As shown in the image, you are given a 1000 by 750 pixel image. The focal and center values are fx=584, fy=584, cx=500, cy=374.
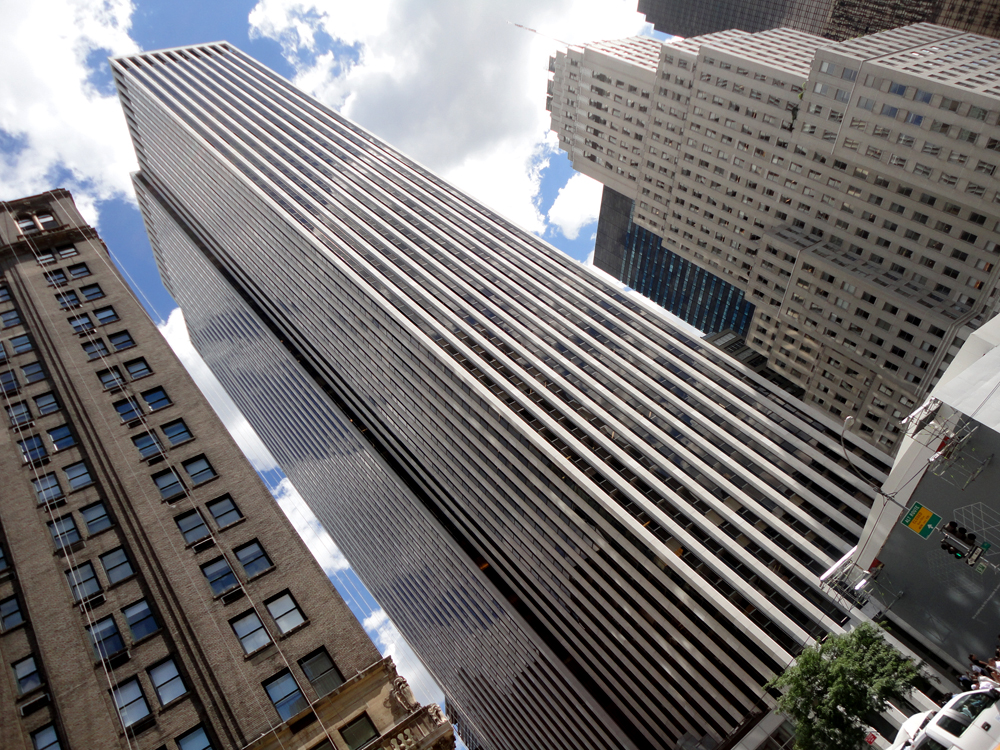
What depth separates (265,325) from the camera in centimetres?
15500

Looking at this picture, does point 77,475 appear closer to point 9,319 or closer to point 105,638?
point 105,638

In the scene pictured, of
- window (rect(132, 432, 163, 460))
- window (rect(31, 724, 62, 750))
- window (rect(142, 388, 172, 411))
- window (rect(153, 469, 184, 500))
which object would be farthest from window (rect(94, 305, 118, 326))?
window (rect(31, 724, 62, 750))

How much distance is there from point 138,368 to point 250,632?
2663cm

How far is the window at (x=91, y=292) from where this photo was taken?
180 feet

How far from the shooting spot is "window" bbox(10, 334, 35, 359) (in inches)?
1965

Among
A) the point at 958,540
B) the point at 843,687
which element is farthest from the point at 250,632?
the point at 958,540

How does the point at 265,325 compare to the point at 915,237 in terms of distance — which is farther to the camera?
the point at 265,325

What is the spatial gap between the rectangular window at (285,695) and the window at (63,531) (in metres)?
16.8

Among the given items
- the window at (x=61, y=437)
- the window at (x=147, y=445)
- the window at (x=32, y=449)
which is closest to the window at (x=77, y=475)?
the window at (x=61, y=437)

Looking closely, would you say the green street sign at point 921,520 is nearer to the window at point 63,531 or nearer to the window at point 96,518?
the window at point 96,518

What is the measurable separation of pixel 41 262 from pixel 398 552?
9766 centimetres

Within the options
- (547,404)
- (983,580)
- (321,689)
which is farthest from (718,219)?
(321,689)

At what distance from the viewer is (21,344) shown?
166ft

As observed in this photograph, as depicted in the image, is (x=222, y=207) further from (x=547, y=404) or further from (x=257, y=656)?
(x=257, y=656)
